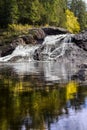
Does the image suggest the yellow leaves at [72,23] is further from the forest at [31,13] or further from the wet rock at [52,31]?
the wet rock at [52,31]

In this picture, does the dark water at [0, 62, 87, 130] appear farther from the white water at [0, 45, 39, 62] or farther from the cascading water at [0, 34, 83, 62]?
the white water at [0, 45, 39, 62]

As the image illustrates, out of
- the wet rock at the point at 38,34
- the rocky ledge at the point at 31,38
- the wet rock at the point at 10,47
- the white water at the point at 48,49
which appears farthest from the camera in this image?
the wet rock at the point at 38,34

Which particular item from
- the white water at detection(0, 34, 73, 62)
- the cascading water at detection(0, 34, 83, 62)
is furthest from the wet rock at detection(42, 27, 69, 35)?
the cascading water at detection(0, 34, 83, 62)

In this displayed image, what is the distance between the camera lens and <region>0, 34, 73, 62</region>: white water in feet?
224

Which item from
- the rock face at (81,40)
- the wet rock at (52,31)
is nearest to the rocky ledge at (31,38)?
the wet rock at (52,31)

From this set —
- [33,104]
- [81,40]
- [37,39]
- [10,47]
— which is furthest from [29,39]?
[33,104]

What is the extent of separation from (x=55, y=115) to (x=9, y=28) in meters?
78.2

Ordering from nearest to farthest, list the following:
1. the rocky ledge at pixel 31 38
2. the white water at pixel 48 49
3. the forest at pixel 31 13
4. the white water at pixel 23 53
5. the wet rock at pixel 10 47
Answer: the white water at pixel 23 53 → the white water at pixel 48 49 → the wet rock at pixel 10 47 → the rocky ledge at pixel 31 38 → the forest at pixel 31 13

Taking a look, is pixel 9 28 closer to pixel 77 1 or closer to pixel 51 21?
pixel 51 21

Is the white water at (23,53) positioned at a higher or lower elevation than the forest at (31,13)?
lower

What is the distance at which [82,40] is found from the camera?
6944cm

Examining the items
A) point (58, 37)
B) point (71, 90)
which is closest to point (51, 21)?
point (58, 37)

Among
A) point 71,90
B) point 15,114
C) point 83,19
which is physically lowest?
point 83,19

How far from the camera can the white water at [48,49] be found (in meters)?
68.3
